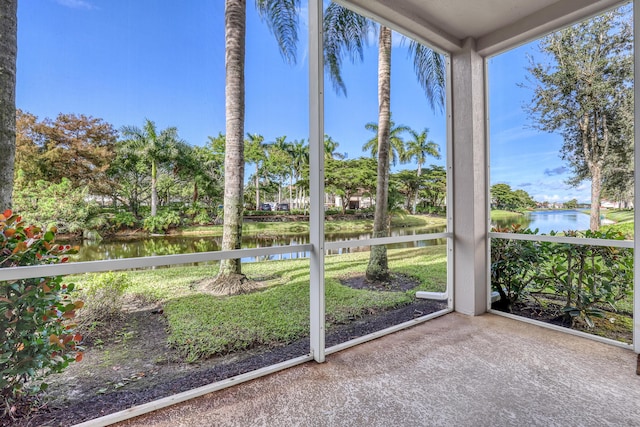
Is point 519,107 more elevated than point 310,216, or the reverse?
point 519,107

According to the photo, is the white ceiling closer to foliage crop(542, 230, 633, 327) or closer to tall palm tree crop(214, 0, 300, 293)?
tall palm tree crop(214, 0, 300, 293)

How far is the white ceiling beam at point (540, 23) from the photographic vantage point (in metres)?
2.52

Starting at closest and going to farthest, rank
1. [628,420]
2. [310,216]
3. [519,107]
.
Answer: [628,420], [310,216], [519,107]

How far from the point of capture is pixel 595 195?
2773 millimetres

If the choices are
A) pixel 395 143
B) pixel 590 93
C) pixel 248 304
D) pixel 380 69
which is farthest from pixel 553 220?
pixel 248 304

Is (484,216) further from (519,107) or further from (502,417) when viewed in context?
(502,417)

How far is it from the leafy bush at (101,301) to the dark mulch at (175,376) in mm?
218

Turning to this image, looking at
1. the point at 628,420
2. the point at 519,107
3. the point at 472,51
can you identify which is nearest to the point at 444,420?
the point at 628,420

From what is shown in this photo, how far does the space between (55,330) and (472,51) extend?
14.0 feet

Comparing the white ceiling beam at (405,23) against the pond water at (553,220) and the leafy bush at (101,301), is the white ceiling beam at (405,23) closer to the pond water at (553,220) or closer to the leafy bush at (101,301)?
the pond water at (553,220)

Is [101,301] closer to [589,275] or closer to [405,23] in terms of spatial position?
[405,23]

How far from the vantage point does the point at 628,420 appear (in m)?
1.63

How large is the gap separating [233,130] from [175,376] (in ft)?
6.62

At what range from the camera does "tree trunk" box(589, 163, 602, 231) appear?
2.75m
